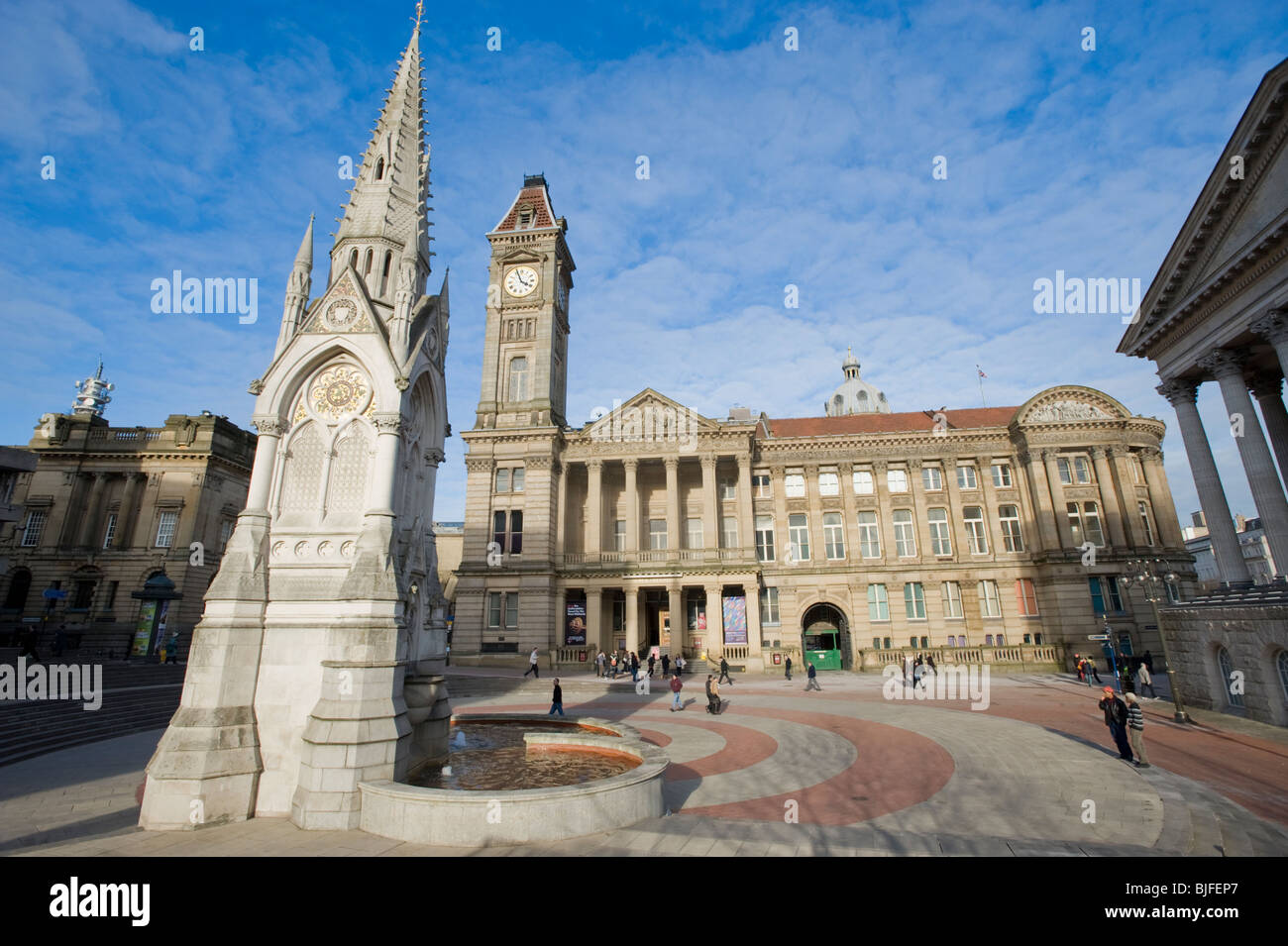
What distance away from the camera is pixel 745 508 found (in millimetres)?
40469

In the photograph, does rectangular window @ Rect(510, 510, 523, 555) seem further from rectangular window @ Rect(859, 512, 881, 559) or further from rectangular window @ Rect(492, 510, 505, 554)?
rectangular window @ Rect(859, 512, 881, 559)

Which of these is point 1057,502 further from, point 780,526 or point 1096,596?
point 780,526

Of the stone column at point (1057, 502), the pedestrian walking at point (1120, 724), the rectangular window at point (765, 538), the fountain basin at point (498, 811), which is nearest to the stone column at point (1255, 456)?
the pedestrian walking at point (1120, 724)

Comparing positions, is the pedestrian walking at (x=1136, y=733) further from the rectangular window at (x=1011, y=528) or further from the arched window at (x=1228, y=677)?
the rectangular window at (x=1011, y=528)

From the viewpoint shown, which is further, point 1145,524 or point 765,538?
point 765,538

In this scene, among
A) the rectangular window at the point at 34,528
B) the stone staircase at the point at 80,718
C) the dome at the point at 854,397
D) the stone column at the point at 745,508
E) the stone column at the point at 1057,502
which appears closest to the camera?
the stone staircase at the point at 80,718

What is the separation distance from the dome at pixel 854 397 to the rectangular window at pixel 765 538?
4582 centimetres

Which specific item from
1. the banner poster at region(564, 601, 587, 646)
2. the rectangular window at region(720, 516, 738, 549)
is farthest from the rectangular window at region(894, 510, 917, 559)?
the banner poster at region(564, 601, 587, 646)

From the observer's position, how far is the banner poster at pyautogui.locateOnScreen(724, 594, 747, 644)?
38.1 metres

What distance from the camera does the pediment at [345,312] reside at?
1045cm

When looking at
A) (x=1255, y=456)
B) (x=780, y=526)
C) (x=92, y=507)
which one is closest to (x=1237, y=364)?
(x=1255, y=456)

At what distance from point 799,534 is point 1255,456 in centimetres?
2549

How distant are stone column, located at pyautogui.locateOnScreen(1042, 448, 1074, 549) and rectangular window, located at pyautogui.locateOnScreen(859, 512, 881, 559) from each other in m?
11.6
